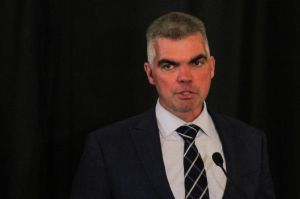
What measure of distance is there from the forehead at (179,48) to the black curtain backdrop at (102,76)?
1.65 ft

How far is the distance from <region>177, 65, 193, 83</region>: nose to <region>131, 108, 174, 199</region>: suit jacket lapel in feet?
0.72

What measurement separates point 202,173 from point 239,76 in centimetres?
82

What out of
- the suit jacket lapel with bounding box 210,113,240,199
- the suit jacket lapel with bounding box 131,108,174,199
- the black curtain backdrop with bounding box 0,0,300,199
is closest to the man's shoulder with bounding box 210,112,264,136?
the suit jacket lapel with bounding box 210,113,240,199

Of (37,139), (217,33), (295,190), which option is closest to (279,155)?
Result: (295,190)

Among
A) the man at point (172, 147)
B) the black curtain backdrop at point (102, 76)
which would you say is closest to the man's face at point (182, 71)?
the man at point (172, 147)

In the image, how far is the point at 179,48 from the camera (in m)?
1.92

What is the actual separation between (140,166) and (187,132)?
23 centimetres

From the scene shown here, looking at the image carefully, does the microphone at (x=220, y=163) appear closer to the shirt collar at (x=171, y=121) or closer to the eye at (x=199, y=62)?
the shirt collar at (x=171, y=121)

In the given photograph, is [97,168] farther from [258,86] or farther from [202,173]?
[258,86]

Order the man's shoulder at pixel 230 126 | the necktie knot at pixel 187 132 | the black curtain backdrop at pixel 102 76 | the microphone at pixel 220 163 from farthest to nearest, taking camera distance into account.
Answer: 1. the black curtain backdrop at pixel 102 76
2. the man's shoulder at pixel 230 126
3. the necktie knot at pixel 187 132
4. the microphone at pixel 220 163

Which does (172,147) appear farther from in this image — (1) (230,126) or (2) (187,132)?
(1) (230,126)

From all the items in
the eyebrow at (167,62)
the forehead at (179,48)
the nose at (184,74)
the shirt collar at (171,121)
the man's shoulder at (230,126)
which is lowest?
the man's shoulder at (230,126)

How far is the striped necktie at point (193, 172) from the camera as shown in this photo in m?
1.89

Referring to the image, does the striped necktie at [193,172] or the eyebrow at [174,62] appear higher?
the eyebrow at [174,62]
